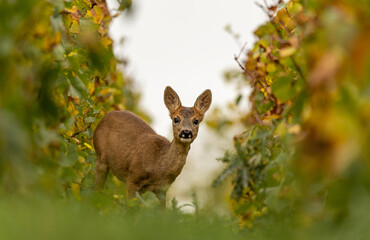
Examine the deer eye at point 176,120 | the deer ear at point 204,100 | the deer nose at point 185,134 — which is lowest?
the deer nose at point 185,134

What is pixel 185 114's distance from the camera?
9.18 m

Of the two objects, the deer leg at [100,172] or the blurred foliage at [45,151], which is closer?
the blurred foliage at [45,151]

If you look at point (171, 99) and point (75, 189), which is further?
point (171, 99)

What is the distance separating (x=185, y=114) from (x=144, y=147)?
68cm

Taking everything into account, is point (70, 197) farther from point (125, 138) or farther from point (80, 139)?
point (125, 138)

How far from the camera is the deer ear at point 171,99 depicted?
9.63 meters

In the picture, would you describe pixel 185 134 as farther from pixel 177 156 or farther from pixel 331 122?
pixel 331 122

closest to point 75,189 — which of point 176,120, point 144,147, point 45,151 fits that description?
point 45,151

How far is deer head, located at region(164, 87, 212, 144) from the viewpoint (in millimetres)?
8867

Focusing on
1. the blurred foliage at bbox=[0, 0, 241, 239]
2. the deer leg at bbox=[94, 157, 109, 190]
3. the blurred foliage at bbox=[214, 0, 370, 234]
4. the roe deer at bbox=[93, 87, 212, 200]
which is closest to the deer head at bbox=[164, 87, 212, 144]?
the roe deer at bbox=[93, 87, 212, 200]

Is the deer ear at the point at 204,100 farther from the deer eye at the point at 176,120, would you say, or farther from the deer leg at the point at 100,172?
the deer leg at the point at 100,172

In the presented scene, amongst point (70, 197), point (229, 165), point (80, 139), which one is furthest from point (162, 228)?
point (80, 139)

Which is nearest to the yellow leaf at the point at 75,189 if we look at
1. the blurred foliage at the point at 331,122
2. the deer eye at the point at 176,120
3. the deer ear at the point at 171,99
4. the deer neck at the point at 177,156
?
the blurred foliage at the point at 331,122

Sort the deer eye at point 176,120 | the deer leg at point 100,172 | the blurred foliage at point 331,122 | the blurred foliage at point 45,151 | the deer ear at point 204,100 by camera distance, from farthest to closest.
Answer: the deer ear at point 204,100
the deer leg at point 100,172
the deer eye at point 176,120
the blurred foliage at point 45,151
the blurred foliage at point 331,122
